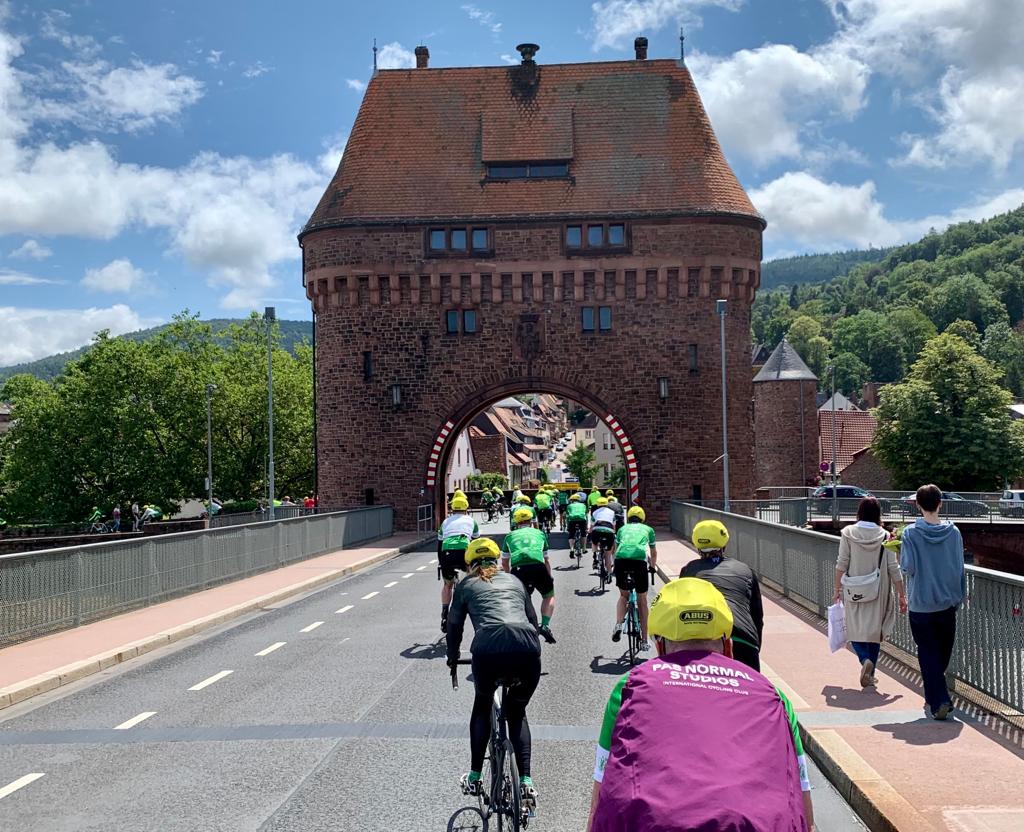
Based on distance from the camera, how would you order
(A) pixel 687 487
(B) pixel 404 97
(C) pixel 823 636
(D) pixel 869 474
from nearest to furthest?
(C) pixel 823 636 → (A) pixel 687 487 → (B) pixel 404 97 → (D) pixel 869 474

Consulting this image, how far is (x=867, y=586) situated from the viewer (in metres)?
9.93

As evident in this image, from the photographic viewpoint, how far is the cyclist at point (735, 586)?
6555mm

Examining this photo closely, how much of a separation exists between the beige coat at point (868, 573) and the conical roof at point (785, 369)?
221ft

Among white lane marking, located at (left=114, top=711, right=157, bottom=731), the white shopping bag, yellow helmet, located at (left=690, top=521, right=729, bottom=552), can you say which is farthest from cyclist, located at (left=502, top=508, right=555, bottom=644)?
white lane marking, located at (left=114, top=711, right=157, bottom=731)

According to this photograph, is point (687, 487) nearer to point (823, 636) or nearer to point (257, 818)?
point (823, 636)

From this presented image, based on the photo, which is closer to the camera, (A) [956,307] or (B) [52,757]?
(B) [52,757]

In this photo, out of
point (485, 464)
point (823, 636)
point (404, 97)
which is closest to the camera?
point (823, 636)

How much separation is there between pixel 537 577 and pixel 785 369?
69834 mm

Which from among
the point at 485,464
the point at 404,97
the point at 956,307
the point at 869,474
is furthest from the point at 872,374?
the point at 404,97

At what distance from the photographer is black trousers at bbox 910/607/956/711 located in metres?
8.47

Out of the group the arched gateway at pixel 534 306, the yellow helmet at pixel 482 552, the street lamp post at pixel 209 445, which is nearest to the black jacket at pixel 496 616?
the yellow helmet at pixel 482 552

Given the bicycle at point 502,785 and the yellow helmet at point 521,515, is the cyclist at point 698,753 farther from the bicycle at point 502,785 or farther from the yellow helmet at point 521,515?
the yellow helmet at point 521,515

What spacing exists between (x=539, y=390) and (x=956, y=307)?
14234cm

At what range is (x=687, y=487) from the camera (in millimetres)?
39750
